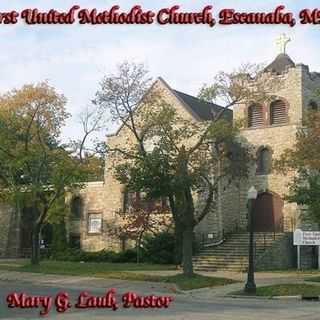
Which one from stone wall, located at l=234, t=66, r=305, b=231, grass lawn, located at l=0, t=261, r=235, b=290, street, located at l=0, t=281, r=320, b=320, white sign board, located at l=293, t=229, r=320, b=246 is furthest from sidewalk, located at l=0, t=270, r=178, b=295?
stone wall, located at l=234, t=66, r=305, b=231

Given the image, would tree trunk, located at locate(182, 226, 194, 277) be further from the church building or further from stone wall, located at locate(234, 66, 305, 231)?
stone wall, located at locate(234, 66, 305, 231)

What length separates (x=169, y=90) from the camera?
142ft

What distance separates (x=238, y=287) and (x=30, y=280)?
9.53 m

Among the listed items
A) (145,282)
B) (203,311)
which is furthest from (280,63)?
(203,311)

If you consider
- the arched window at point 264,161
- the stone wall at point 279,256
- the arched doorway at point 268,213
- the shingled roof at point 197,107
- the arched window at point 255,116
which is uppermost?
the shingled roof at point 197,107

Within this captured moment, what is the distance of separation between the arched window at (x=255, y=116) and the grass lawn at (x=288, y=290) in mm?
18341

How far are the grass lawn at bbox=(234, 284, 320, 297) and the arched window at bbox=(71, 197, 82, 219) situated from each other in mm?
25455

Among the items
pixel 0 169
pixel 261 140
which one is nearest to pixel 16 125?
pixel 0 169

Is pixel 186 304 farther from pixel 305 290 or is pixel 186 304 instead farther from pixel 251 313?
pixel 305 290

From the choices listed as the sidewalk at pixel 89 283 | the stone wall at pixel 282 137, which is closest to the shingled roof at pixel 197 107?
the stone wall at pixel 282 137

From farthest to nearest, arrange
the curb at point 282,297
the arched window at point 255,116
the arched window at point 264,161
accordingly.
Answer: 1. the arched window at point 255,116
2. the arched window at point 264,161
3. the curb at point 282,297

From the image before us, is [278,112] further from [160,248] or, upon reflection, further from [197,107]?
[160,248]

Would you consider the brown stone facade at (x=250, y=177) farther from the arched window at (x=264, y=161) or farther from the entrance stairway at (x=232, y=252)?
the entrance stairway at (x=232, y=252)

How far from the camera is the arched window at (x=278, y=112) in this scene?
135 feet
